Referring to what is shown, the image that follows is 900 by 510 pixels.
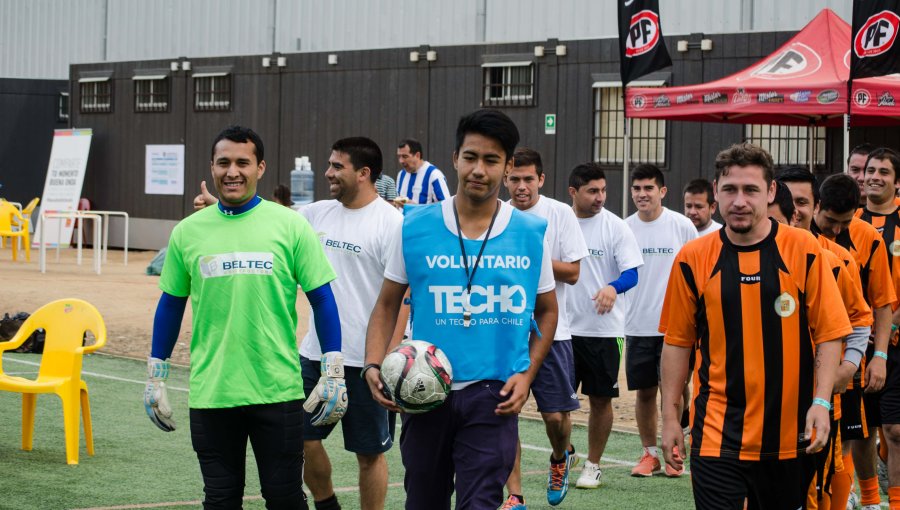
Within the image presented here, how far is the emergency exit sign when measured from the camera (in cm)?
2325

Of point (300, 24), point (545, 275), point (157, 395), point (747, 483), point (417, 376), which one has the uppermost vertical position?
point (300, 24)

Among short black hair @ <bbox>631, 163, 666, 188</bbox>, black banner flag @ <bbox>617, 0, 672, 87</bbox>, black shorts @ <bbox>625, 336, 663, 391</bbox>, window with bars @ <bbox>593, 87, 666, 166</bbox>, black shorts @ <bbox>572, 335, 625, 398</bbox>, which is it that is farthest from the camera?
window with bars @ <bbox>593, 87, 666, 166</bbox>

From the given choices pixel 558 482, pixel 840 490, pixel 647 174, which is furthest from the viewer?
pixel 647 174

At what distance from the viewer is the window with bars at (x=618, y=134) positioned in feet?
72.1

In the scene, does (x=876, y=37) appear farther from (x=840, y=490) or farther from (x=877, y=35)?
(x=840, y=490)

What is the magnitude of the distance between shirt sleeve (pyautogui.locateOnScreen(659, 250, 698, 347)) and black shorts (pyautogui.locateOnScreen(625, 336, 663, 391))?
13.2ft

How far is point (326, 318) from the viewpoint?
5582 millimetres

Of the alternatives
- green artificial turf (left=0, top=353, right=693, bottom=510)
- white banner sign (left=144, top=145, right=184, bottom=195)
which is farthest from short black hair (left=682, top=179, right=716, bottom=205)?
white banner sign (left=144, top=145, right=184, bottom=195)

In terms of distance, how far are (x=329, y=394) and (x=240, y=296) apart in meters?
0.55

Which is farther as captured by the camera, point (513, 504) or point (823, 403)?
point (513, 504)

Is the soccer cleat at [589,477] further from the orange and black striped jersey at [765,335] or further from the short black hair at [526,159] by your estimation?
the orange and black striped jersey at [765,335]

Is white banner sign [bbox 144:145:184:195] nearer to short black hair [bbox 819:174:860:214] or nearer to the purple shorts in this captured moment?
the purple shorts

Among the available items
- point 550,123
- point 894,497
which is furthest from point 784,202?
point 550,123

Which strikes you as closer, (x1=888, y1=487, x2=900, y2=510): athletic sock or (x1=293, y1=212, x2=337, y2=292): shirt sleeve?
(x1=293, y1=212, x2=337, y2=292): shirt sleeve
